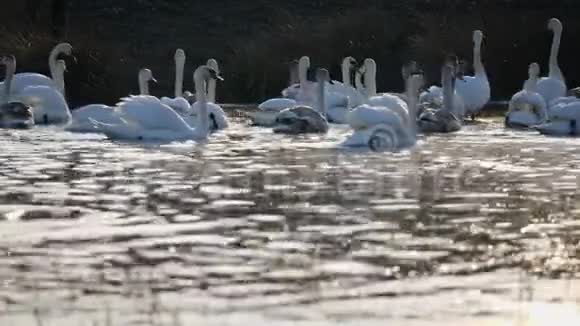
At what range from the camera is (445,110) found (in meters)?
23.1

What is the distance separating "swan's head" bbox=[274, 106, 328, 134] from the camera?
22141 millimetres

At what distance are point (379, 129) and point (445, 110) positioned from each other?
16.0 ft

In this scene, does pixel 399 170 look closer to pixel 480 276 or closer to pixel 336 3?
pixel 480 276

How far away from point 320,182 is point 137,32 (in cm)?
3740

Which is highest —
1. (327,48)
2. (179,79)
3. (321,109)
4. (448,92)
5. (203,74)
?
(327,48)

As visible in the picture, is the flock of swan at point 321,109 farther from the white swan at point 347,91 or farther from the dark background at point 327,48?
the dark background at point 327,48

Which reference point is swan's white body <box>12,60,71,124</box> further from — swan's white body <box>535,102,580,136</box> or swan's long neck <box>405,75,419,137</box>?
swan's white body <box>535,102,580,136</box>

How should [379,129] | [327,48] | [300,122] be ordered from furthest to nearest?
[327,48] < [300,122] < [379,129]

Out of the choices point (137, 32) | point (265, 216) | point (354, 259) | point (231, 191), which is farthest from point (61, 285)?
point (137, 32)

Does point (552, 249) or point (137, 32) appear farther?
point (137, 32)

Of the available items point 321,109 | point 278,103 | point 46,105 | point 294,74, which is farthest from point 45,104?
point 294,74

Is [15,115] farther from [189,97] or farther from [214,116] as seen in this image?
[189,97]

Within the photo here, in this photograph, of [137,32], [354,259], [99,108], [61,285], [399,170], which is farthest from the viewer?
[137,32]

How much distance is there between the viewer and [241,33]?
5112 cm
